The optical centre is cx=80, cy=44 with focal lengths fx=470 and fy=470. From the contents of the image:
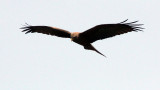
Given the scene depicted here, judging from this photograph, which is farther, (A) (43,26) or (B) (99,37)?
(A) (43,26)

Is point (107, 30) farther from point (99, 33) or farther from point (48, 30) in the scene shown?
point (48, 30)

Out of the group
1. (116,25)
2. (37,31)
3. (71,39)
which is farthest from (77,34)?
(37,31)

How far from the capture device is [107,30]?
46.9 ft

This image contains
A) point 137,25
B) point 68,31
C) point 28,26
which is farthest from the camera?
point 28,26

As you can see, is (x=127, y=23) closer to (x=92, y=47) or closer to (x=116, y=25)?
(x=116, y=25)

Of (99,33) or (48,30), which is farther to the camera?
(48,30)

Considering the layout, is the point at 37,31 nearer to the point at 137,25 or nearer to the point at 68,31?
the point at 68,31

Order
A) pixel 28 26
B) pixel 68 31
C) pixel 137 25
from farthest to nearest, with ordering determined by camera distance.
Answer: pixel 28 26 < pixel 68 31 < pixel 137 25

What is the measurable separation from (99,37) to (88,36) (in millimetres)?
366

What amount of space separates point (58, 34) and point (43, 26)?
592 mm

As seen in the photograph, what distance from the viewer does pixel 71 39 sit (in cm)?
1446

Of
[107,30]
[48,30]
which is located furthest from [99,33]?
[48,30]

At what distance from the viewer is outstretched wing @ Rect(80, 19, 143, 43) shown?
46.2 feet

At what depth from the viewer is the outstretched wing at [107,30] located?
46.2 ft
